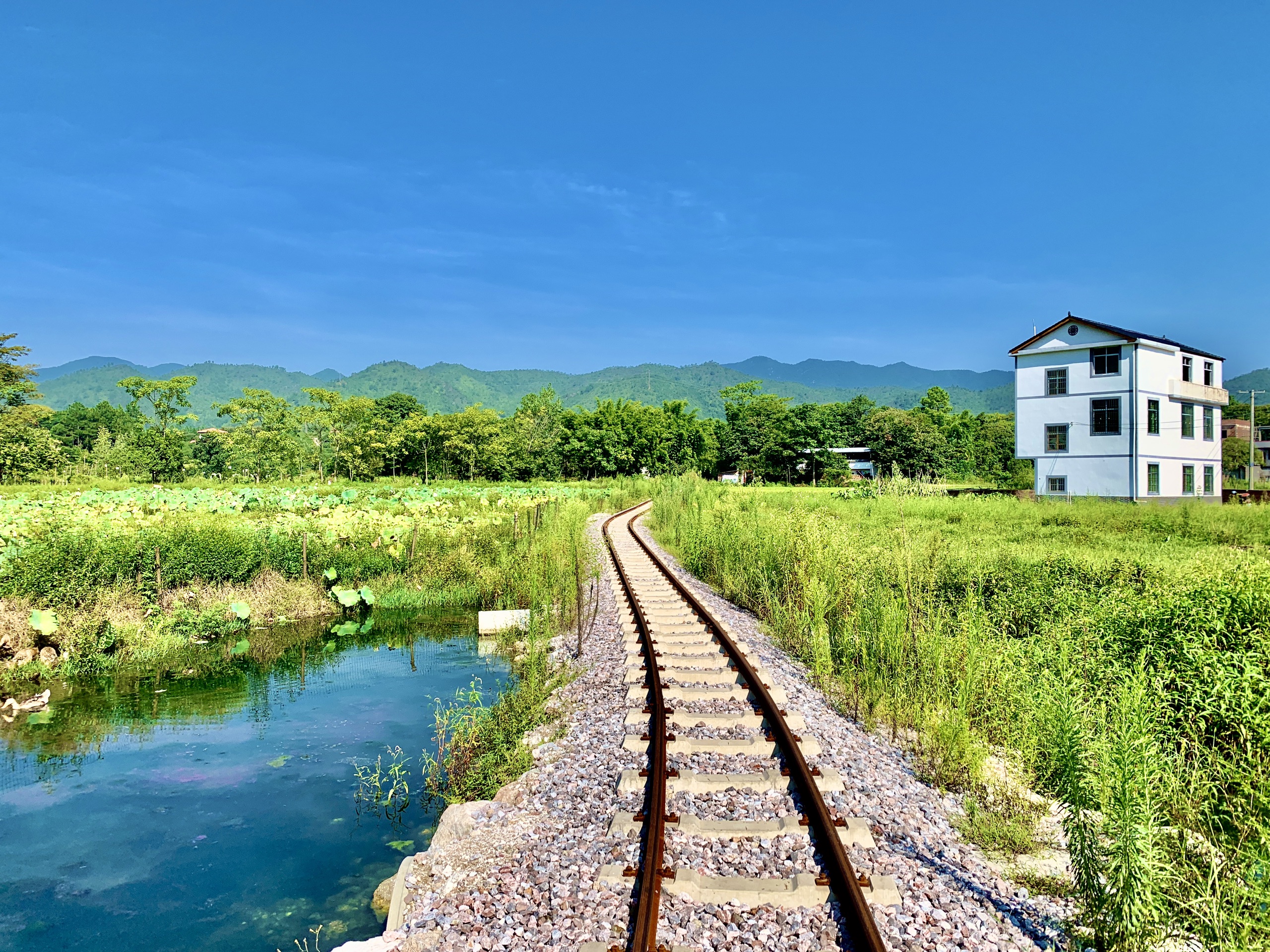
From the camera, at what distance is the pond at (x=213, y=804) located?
16.5 feet

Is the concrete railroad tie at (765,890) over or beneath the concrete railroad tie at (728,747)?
beneath

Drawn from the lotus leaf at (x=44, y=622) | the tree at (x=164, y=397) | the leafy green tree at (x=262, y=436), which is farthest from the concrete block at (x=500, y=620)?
the tree at (x=164, y=397)

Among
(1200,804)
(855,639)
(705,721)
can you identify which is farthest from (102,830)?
(1200,804)

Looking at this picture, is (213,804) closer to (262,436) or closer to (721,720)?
(721,720)

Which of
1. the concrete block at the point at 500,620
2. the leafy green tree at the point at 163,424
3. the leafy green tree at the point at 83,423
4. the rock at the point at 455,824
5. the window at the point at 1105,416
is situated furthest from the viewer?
the leafy green tree at the point at 83,423

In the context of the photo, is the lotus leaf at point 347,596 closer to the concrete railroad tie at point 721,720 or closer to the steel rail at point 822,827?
the steel rail at point 822,827

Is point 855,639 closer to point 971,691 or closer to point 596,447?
point 971,691

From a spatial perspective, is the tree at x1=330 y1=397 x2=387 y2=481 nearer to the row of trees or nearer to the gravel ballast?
the row of trees

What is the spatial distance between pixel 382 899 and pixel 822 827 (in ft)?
Result: 10.3

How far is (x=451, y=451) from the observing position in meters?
69.1

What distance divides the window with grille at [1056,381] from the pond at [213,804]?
32.2 meters

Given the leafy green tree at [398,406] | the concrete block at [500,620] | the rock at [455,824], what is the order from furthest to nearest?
the leafy green tree at [398,406], the concrete block at [500,620], the rock at [455,824]

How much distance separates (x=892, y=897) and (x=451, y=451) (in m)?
68.3

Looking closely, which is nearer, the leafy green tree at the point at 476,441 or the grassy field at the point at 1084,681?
the grassy field at the point at 1084,681
